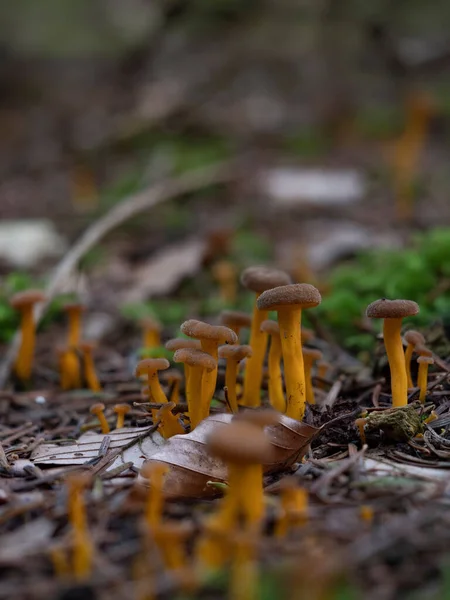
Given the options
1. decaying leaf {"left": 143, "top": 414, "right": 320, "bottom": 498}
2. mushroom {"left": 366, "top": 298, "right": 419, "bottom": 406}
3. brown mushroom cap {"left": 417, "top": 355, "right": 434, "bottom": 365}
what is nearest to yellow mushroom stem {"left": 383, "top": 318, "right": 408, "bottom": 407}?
mushroom {"left": 366, "top": 298, "right": 419, "bottom": 406}

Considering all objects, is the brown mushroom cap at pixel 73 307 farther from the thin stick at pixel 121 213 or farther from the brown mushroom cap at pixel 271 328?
the brown mushroom cap at pixel 271 328

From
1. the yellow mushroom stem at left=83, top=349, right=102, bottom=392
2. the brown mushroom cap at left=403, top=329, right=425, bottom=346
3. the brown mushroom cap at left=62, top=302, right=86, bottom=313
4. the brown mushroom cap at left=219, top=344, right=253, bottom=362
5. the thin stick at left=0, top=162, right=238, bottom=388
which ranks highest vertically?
the thin stick at left=0, top=162, right=238, bottom=388

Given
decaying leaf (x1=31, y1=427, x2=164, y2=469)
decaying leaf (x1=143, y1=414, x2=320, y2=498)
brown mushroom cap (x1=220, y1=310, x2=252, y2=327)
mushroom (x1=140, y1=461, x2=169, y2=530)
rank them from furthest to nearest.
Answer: brown mushroom cap (x1=220, y1=310, x2=252, y2=327), decaying leaf (x1=31, y1=427, x2=164, y2=469), decaying leaf (x1=143, y1=414, x2=320, y2=498), mushroom (x1=140, y1=461, x2=169, y2=530)

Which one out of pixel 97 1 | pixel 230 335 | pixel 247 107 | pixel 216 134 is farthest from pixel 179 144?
pixel 97 1

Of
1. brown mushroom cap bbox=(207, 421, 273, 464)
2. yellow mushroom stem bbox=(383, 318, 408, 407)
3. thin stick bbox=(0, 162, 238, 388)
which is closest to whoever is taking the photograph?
brown mushroom cap bbox=(207, 421, 273, 464)

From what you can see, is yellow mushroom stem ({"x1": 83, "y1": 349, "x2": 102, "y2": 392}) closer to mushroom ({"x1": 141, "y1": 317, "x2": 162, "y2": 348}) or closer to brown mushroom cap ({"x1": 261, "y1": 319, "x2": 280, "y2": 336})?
mushroom ({"x1": 141, "y1": 317, "x2": 162, "y2": 348})

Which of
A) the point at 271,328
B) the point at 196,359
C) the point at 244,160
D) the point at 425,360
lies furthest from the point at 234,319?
the point at 244,160

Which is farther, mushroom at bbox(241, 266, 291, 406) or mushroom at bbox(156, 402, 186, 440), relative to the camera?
mushroom at bbox(241, 266, 291, 406)
